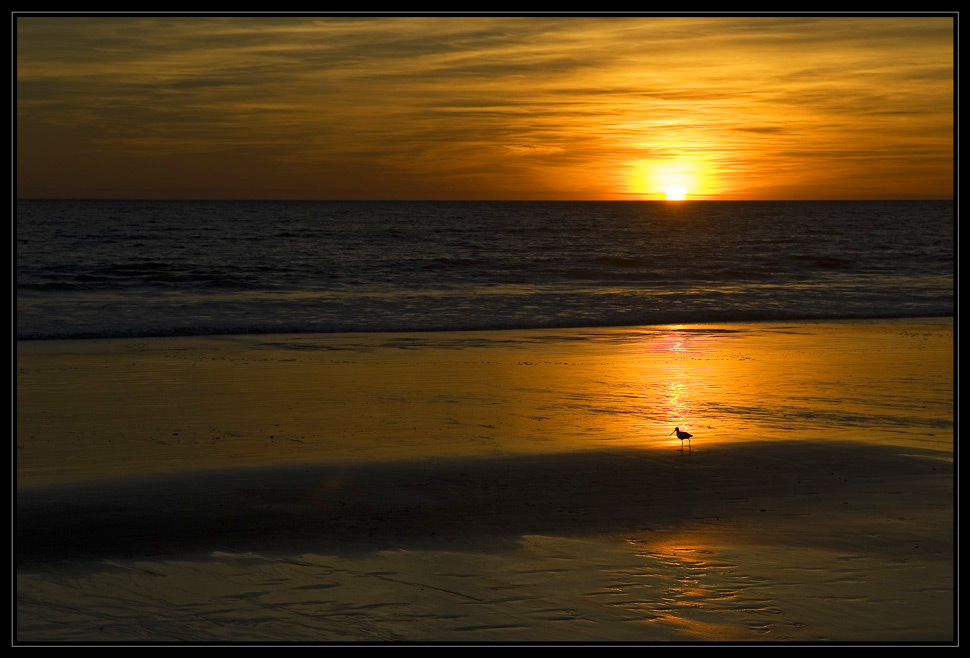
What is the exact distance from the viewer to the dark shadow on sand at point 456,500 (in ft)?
22.3

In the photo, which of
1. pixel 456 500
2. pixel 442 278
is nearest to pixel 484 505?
pixel 456 500

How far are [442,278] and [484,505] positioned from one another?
29.7 meters

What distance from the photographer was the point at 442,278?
37062mm

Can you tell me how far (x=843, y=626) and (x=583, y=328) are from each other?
53.2 feet

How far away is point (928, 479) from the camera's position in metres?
8.26

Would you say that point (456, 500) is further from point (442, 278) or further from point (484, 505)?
point (442, 278)

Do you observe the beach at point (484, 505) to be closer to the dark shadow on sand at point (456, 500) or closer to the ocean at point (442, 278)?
the dark shadow on sand at point (456, 500)

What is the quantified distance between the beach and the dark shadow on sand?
0.03 meters

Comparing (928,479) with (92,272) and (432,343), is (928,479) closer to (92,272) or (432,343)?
(432,343)

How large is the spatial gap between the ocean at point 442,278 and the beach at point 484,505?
9018mm

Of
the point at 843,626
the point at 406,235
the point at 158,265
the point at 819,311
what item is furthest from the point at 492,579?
the point at 406,235

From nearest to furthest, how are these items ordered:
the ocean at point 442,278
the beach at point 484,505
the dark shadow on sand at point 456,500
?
the beach at point 484,505 → the dark shadow on sand at point 456,500 → the ocean at point 442,278

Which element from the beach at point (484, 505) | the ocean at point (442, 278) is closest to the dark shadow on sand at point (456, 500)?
the beach at point (484, 505)

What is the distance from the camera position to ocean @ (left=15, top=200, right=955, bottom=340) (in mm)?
23438
